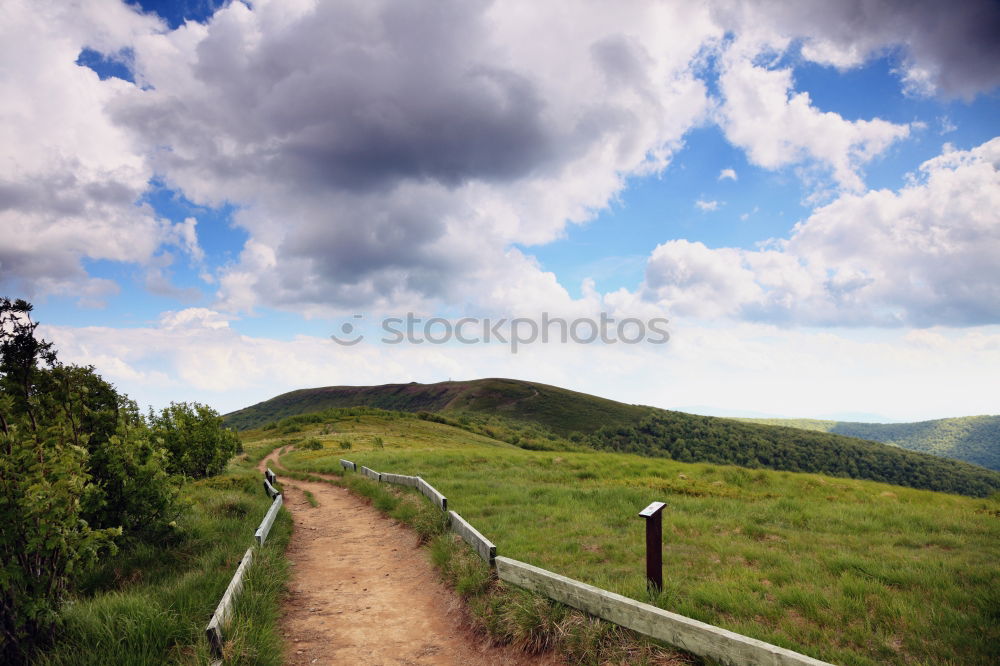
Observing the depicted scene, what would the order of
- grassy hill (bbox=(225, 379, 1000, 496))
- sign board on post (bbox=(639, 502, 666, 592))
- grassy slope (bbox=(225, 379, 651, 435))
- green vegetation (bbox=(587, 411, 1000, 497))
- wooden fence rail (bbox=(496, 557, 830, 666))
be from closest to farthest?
wooden fence rail (bbox=(496, 557, 830, 666)) < sign board on post (bbox=(639, 502, 666, 592)) < green vegetation (bbox=(587, 411, 1000, 497)) < grassy hill (bbox=(225, 379, 1000, 496)) < grassy slope (bbox=(225, 379, 651, 435))

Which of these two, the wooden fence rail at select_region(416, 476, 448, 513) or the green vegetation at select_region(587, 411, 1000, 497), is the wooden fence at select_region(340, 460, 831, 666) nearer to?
the wooden fence rail at select_region(416, 476, 448, 513)

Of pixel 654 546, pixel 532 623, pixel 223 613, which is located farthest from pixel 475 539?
pixel 223 613

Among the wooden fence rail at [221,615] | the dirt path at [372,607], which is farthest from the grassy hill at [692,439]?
the wooden fence rail at [221,615]

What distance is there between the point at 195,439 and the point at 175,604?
2117 cm

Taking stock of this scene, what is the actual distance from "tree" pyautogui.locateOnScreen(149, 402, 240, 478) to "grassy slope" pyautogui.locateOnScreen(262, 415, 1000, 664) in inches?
527

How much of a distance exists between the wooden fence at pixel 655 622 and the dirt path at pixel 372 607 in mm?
800

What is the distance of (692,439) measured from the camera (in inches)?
5133

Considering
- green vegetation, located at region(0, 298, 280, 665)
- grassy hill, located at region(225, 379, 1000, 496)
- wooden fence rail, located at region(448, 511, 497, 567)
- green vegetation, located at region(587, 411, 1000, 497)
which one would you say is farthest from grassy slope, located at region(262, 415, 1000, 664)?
green vegetation, located at region(587, 411, 1000, 497)

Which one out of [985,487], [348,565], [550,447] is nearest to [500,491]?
[348,565]

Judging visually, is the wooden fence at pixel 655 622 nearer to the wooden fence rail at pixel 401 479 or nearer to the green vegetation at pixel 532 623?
the green vegetation at pixel 532 623

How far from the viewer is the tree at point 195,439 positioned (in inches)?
878

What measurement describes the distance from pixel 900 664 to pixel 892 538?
607 centimetres

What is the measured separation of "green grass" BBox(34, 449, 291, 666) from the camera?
5262 mm

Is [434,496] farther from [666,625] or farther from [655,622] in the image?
[666,625]
